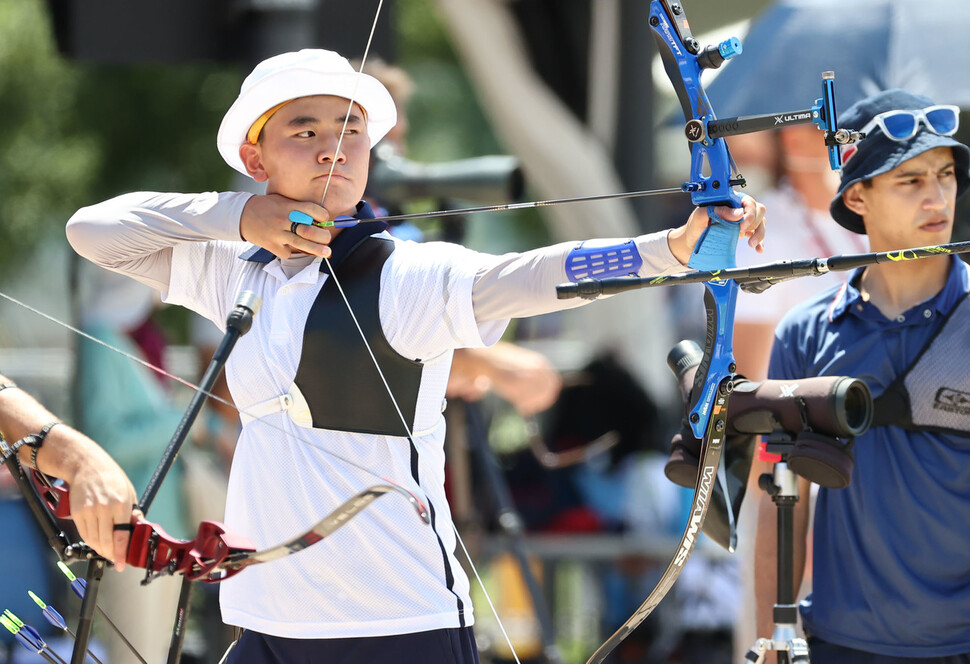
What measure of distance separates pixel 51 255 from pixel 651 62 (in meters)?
6.69

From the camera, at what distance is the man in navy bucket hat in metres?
2.24

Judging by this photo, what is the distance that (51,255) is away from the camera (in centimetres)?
1122

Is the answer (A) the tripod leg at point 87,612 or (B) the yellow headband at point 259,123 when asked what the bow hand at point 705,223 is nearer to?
(B) the yellow headband at point 259,123

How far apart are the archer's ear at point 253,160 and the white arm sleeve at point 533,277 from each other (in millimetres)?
541

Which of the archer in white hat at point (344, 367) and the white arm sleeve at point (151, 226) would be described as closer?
the archer in white hat at point (344, 367)

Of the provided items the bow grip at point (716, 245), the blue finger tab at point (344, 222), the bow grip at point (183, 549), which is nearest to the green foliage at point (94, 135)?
the blue finger tab at point (344, 222)

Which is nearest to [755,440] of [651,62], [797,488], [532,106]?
[797,488]

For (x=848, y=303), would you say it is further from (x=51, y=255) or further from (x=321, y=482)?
(x=51, y=255)

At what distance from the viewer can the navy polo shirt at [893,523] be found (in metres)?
2.22

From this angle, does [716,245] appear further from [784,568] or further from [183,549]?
[183,549]

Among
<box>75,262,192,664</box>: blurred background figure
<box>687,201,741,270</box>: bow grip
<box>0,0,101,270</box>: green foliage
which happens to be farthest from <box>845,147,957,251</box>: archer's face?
<box>0,0,101,270</box>: green foliage

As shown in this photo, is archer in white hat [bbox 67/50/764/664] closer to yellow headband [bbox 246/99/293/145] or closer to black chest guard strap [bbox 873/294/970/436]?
yellow headband [bbox 246/99/293/145]

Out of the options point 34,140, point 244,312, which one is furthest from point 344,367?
point 34,140

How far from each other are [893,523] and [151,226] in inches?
54.7
